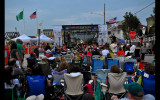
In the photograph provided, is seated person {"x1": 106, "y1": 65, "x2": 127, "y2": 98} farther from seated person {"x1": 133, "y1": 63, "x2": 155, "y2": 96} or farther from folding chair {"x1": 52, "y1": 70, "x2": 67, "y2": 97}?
folding chair {"x1": 52, "y1": 70, "x2": 67, "y2": 97}

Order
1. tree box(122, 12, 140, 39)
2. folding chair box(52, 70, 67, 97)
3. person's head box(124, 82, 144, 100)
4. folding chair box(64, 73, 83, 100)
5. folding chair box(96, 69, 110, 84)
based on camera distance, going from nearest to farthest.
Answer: person's head box(124, 82, 144, 100) < folding chair box(64, 73, 83, 100) < folding chair box(52, 70, 67, 97) < folding chair box(96, 69, 110, 84) < tree box(122, 12, 140, 39)

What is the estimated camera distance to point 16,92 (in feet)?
13.2

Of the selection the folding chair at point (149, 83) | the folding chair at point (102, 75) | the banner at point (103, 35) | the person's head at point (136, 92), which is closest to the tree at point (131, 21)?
the banner at point (103, 35)

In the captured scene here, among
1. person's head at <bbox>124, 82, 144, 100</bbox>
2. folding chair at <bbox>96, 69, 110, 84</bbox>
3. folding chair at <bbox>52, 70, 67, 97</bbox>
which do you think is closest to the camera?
person's head at <bbox>124, 82, 144, 100</bbox>

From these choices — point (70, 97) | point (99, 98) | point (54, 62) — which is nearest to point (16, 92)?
point (70, 97)

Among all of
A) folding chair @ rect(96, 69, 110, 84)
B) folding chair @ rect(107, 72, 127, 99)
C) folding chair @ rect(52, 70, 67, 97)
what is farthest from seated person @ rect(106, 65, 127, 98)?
folding chair @ rect(52, 70, 67, 97)

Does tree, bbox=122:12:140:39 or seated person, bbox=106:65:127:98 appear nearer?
seated person, bbox=106:65:127:98

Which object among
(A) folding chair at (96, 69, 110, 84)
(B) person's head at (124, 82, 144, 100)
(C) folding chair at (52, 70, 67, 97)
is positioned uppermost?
(B) person's head at (124, 82, 144, 100)

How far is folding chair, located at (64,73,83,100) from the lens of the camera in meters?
4.54

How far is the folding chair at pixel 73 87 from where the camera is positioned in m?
4.54

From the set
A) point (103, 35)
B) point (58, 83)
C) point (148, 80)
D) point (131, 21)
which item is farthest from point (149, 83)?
point (131, 21)
